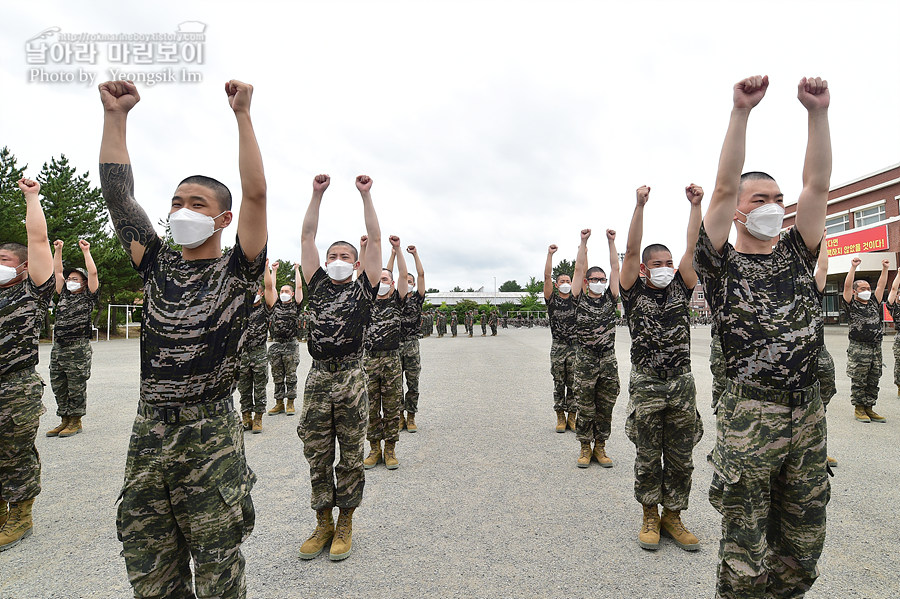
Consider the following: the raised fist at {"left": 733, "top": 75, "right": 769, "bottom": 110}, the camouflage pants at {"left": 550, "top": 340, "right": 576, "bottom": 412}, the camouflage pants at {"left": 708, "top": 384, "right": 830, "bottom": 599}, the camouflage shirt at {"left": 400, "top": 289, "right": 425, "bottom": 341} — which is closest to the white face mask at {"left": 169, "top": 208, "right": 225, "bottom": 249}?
the raised fist at {"left": 733, "top": 75, "right": 769, "bottom": 110}

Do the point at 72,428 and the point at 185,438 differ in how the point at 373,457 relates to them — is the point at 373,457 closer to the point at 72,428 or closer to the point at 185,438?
the point at 185,438

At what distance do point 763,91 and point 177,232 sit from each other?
10.1ft

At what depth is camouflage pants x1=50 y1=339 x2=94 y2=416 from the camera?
6.85 metres

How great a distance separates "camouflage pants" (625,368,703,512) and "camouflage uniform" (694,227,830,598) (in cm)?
125

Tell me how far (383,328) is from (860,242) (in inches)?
1582

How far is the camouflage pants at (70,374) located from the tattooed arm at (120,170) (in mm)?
6220

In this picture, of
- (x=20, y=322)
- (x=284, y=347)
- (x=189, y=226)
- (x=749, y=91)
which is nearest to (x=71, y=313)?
(x=284, y=347)

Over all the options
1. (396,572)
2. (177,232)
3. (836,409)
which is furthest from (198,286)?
(836,409)

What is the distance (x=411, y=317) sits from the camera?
7676 mm

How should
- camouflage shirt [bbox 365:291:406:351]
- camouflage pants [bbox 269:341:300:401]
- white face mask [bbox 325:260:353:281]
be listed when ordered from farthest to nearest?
1. camouflage pants [bbox 269:341:300:401]
2. camouflage shirt [bbox 365:291:406:351]
3. white face mask [bbox 325:260:353:281]

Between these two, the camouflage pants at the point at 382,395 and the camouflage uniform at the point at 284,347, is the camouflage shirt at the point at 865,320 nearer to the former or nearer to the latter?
the camouflage pants at the point at 382,395

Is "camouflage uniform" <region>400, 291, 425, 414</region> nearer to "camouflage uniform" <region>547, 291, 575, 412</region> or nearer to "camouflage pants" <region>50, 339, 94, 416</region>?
"camouflage uniform" <region>547, 291, 575, 412</region>

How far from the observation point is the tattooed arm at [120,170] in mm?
2188

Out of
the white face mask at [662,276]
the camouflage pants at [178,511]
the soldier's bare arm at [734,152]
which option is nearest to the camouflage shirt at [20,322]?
the camouflage pants at [178,511]
